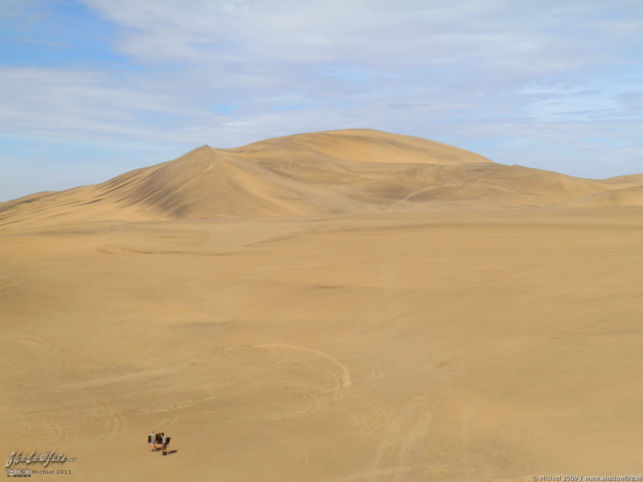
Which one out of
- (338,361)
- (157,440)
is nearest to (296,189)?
(338,361)

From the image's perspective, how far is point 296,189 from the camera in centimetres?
3881

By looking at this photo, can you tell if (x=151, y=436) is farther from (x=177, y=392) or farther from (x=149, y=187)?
(x=149, y=187)

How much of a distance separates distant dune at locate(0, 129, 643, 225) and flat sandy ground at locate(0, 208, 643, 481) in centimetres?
1885

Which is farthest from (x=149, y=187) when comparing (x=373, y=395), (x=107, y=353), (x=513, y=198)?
(x=373, y=395)

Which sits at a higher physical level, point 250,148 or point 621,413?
point 250,148

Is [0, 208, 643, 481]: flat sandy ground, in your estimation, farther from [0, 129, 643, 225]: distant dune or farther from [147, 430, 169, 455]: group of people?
[0, 129, 643, 225]: distant dune

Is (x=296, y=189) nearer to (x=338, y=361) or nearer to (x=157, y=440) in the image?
(x=338, y=361)

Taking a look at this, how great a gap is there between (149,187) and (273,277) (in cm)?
3012

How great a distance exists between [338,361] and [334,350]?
0.51 m

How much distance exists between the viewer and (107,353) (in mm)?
9305

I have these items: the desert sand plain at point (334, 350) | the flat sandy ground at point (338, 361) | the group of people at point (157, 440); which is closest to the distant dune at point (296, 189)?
the desert sand plain at point (334, 350)

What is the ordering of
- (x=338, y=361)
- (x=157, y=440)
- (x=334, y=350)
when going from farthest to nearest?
(x=334, y=350) < (x=338, y=361) < (x=157, y=440)

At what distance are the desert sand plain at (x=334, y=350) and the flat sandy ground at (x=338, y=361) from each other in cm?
4

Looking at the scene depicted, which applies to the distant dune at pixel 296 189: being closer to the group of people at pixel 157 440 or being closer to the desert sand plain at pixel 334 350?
the desert sand plain at pixel 334 350
